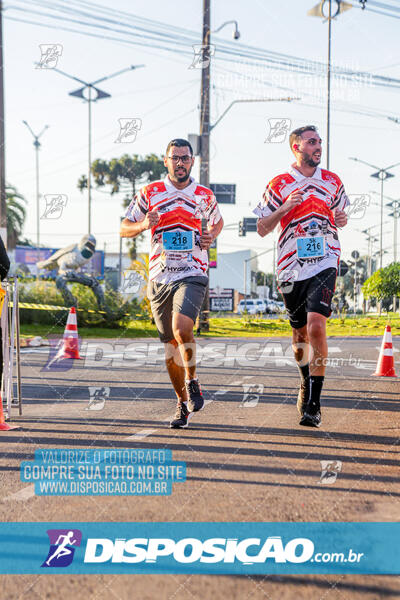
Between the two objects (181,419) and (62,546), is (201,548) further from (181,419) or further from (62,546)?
(181,419)

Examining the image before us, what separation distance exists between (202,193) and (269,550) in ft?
10.8

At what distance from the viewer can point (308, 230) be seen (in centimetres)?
521

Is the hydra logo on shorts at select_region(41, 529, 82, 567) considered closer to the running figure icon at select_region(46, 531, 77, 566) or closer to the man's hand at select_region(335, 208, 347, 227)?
the running figure icon at select_region(46, 531, 77, 566)

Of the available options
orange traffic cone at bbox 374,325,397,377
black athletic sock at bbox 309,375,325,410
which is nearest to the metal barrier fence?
black athletic sock at bbox 309,375,325,410

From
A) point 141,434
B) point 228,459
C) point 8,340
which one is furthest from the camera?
point 8,340

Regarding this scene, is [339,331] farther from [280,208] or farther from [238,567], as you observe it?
[238,567]

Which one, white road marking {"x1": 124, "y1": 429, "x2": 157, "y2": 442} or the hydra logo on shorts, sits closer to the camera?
→ the hydra logo on shorts

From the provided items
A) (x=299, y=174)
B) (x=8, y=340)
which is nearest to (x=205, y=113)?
(x=8, y=340)

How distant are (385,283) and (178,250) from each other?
62.0ft

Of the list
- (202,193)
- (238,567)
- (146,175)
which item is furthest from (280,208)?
(146,175)

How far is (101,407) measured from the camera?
6508 mm

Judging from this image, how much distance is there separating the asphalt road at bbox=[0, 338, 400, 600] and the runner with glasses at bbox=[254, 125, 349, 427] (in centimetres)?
69

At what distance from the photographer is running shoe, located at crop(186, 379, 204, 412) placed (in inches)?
199

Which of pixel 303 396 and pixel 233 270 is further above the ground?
pixel 233 270
